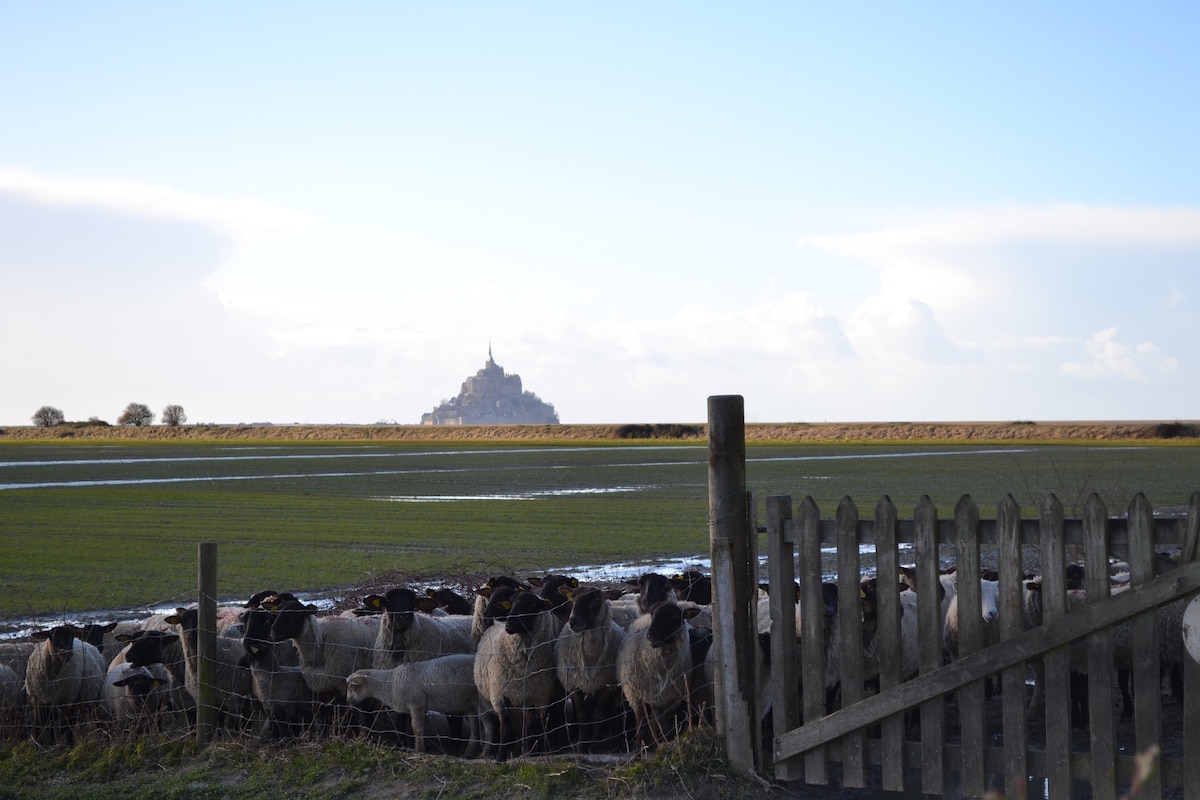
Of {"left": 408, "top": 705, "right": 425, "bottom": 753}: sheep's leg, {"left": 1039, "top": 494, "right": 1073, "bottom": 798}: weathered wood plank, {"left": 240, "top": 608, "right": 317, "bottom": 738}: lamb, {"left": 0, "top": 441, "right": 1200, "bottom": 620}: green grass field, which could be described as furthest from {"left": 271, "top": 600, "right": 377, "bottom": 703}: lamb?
{"left": 1039, "top": 494, "right": 1073, "bottom": 798}: weathered wood plank

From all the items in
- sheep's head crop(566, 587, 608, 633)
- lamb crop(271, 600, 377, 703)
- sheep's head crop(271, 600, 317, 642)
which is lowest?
lamb crop(271, 600, 377, 703)

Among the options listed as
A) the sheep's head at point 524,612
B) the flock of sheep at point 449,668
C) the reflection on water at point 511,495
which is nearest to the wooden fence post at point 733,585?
the flock of sheep at point 449,668

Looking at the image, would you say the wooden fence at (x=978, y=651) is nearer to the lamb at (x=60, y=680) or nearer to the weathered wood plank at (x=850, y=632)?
the weathered wood plank at (x=850, y=632)

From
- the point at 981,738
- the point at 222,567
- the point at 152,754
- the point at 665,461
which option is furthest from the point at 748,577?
the point at 665,461

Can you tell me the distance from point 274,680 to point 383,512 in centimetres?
2096

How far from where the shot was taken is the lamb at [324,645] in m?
9.47

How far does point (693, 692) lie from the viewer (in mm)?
8375

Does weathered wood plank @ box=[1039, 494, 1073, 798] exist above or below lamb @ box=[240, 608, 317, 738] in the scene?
above

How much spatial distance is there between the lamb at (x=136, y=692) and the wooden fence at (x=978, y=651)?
5391mm

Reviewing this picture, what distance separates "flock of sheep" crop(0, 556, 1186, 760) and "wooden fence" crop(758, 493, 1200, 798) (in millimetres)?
1278

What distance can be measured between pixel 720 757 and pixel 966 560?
7.00 feet

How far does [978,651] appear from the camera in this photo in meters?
6.25

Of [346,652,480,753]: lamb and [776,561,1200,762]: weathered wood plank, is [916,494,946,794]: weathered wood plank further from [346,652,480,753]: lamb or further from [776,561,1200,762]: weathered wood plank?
[346,652,480,753]: lamb

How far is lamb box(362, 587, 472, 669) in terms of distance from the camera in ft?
31.8
